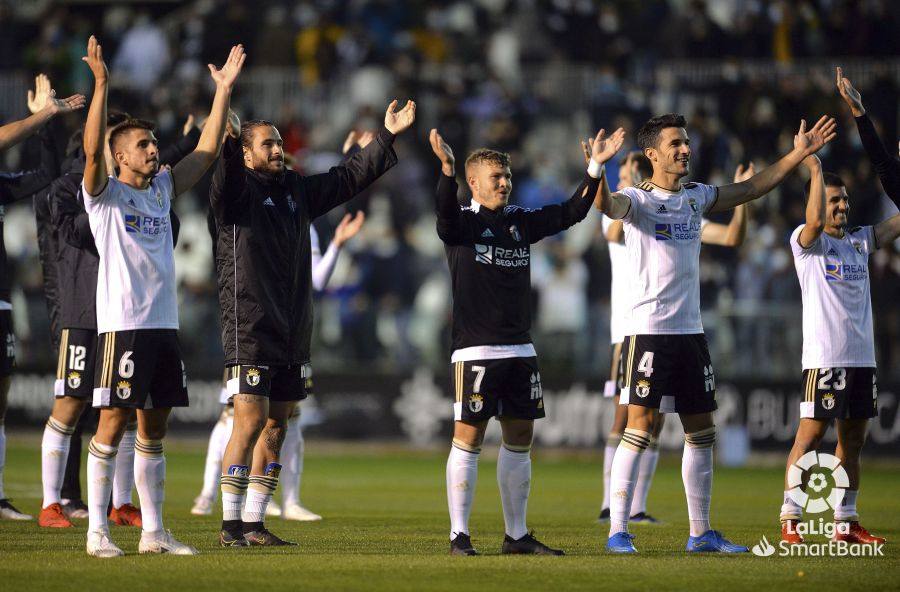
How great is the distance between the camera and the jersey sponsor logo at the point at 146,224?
341 inches

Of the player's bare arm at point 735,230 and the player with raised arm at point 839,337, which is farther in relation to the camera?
the player's bare arm at point 735,230

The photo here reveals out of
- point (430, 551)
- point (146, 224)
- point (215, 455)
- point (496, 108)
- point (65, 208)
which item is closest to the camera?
point (146, 224)

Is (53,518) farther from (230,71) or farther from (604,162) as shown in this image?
(604,162)

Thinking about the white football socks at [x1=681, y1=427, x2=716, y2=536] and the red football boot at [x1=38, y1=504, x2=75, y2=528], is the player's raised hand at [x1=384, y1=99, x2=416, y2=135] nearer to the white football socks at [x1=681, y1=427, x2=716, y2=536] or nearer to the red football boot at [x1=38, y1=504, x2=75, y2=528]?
the white football socks at [x1=681, y1=427, x2=716, y2=536]

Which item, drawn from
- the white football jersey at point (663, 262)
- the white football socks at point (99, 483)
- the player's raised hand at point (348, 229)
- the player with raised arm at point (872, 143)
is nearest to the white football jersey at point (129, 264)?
the white football socks at point (99, 483)

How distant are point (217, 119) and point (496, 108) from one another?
1565 centimetres

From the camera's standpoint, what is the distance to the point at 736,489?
1560cm

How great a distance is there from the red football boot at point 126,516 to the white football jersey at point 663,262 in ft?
14.1

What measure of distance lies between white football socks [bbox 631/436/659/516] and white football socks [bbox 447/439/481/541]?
2322 mm

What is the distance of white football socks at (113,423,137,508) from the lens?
33.7ft

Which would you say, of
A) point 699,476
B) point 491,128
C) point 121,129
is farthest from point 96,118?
point 491,128

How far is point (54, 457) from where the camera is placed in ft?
35.0

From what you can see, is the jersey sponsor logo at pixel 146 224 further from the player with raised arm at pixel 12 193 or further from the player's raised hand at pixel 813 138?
the player's raised hand at pixel 813 138

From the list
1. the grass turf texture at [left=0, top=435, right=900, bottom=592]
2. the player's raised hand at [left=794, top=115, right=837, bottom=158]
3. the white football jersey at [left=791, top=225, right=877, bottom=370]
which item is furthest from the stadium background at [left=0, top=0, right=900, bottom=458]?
the player's raised hand at [left=794, top=115, right=837, bottom=158]
